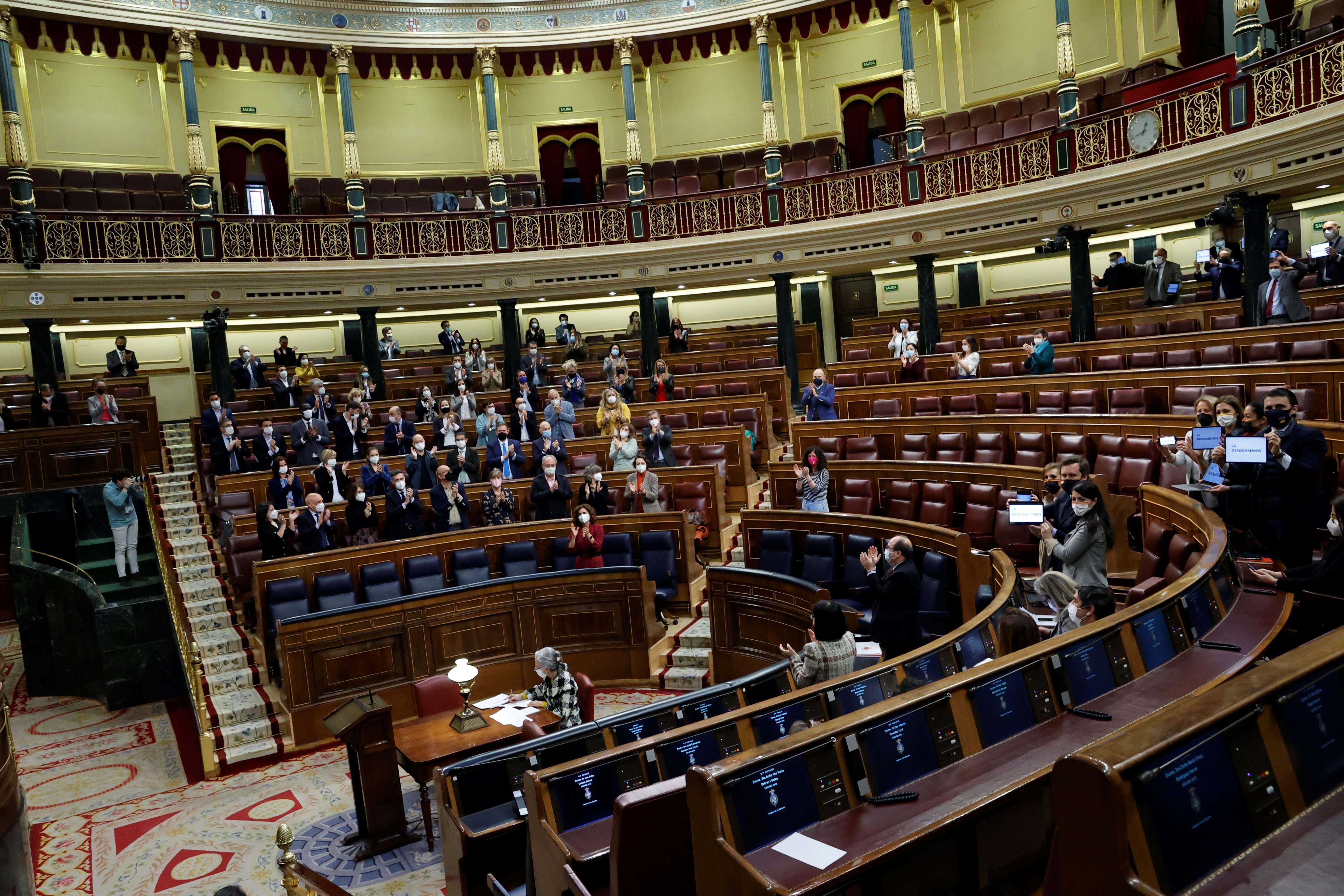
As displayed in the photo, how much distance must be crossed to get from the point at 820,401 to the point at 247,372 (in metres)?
8.42

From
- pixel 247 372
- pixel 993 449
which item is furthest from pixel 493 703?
pixel 247 372

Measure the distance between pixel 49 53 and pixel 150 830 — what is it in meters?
14.0

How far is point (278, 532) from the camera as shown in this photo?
8.05 m

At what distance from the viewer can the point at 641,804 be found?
2.64 meters

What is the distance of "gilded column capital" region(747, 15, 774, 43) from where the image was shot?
15.4 metres

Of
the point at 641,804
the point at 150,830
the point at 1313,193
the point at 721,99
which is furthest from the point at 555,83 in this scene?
the point at 641,804

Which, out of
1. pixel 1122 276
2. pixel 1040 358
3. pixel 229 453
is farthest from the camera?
pixel 1122 276

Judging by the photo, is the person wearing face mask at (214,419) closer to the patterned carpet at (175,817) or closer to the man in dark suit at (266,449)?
Answer: the man in dark suit at (266,449)

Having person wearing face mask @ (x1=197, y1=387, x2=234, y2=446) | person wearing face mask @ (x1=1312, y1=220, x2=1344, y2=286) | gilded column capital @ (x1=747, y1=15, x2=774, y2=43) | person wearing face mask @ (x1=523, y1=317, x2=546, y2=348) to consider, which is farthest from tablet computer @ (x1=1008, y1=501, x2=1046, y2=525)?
gilded column capital @ (x1=747, y1=15, x2=774, y2=43)

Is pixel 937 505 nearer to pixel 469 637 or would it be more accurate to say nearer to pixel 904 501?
pixel 904 501

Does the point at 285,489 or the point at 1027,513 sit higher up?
the point at 285,489

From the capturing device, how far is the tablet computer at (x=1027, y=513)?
5566mm

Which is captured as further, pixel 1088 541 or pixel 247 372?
pixel 247 372

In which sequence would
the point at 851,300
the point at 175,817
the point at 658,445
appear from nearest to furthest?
the point at 175,817
the point at 658,445
the point at 851,300
